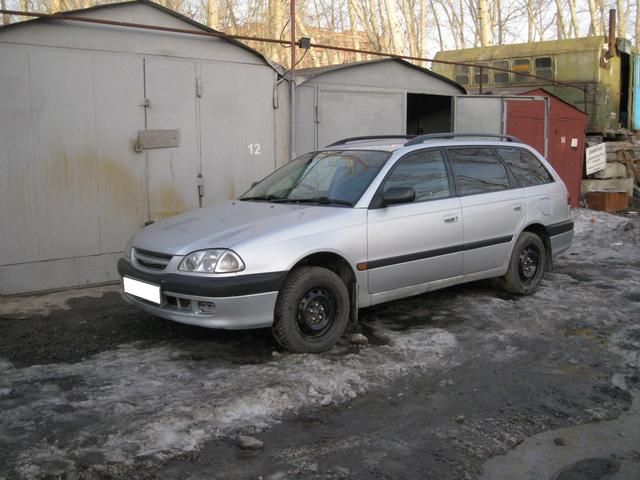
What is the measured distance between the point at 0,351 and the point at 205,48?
4.27 meters

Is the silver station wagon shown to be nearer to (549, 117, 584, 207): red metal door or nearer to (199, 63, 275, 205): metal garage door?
(199, 63, 275, 205): metal garage door

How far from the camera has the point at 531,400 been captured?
13.6ft

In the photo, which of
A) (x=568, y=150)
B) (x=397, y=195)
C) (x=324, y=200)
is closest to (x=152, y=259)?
(x=324, y=200)

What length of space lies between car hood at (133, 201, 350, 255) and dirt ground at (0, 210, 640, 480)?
0.83 m

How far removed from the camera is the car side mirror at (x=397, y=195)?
513cm

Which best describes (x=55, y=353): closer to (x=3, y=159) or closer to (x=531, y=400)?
(x=3, y=159)

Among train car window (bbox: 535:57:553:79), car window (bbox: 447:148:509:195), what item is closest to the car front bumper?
car window (bbox: 447:148:509:195)

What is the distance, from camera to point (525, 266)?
6613 mm

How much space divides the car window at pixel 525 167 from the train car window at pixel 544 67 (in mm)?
9087

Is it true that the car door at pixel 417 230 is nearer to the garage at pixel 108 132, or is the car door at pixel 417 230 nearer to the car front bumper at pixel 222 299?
the car front bumper at pixel 222 299

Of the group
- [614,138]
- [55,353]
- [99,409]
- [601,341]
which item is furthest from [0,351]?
[614,138]

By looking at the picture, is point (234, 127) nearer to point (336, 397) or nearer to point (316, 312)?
point (316, 312)

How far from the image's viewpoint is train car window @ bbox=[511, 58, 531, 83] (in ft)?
49.5

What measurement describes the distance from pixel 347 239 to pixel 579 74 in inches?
465
